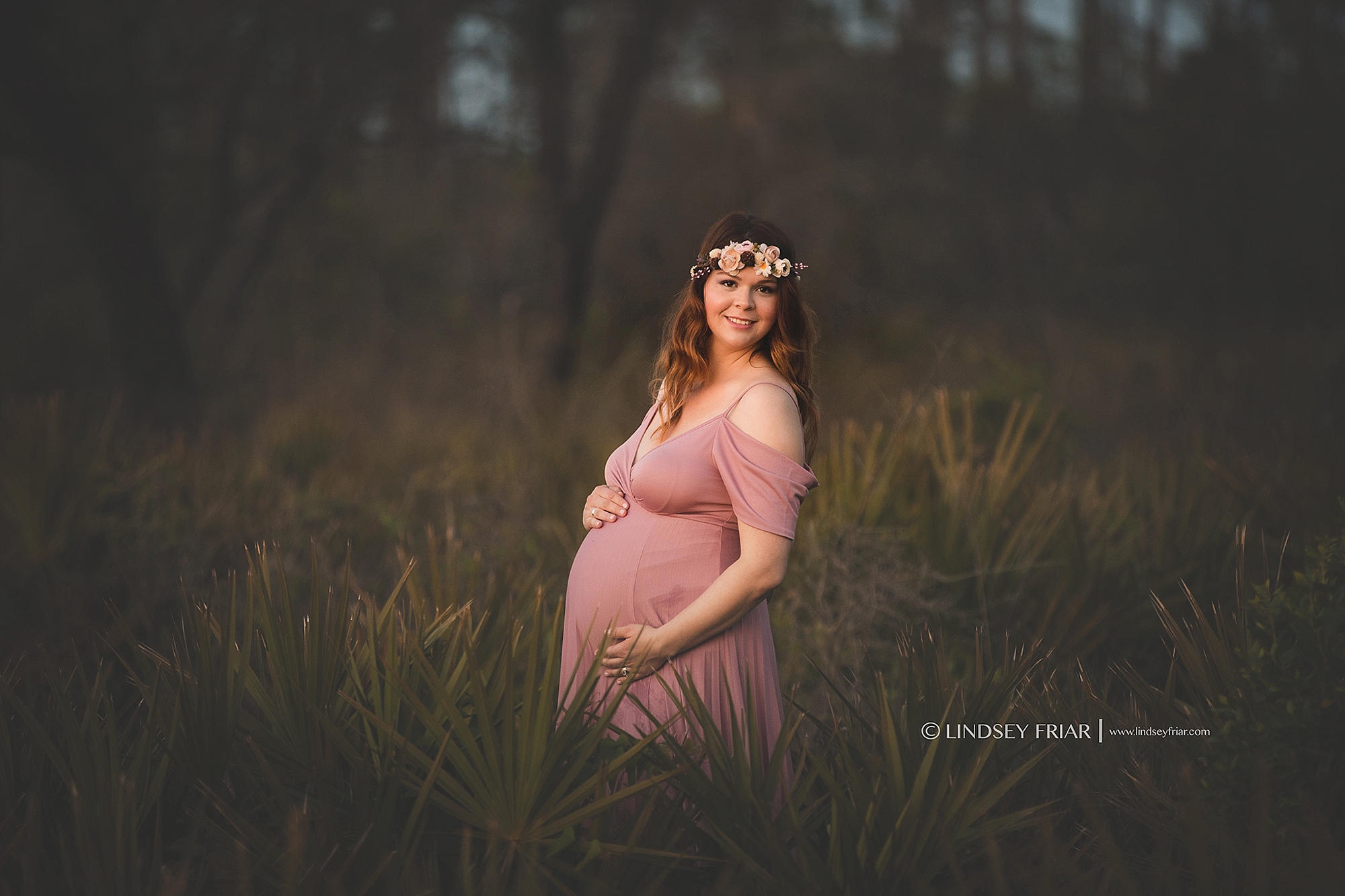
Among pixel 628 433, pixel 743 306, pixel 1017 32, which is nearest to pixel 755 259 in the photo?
pixel 743 306

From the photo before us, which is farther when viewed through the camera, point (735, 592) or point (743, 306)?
point (743, 306)

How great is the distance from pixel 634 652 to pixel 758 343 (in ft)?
2.67

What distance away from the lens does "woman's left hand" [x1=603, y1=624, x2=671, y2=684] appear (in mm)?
2195

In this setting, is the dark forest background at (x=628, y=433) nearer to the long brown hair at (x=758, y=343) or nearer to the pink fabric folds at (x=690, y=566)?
the pink fabric folds at (x=690, y=566)

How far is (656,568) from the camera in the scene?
2.31m

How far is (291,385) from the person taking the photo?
12.3m

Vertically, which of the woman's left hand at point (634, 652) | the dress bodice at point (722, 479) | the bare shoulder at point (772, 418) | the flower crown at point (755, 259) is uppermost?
the flower crown at point (755, 259)

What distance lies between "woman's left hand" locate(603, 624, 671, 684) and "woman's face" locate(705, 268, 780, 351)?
73 cm

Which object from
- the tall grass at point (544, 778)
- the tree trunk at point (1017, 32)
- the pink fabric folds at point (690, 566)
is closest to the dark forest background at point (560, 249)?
the pink fabric folds at point (690, 566)

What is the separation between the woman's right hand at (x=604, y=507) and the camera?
8.09 feet

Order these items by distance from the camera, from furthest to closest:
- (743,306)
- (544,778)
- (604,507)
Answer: (604,507)
(743,306)
(544,778)

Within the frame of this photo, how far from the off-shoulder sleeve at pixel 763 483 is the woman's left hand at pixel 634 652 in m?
0.34

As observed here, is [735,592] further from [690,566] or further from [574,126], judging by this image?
[574,126]

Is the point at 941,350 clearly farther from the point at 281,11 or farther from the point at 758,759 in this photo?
the point at 281,11
